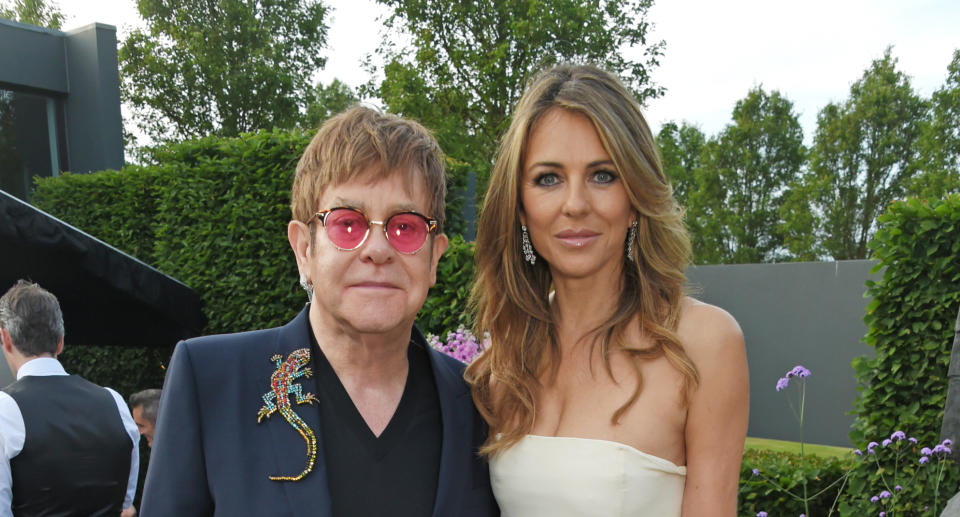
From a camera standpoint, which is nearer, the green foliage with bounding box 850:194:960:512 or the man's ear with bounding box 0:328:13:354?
the man's ear with bounding box 0:328:13:354

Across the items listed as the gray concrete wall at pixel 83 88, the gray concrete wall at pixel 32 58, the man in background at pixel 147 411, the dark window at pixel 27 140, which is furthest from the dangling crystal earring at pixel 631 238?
the gray concrete wall at pixel 32 58

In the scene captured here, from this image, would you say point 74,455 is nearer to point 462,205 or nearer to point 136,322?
point 136,322

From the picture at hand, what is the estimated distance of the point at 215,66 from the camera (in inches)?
863

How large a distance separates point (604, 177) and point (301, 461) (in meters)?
1.28

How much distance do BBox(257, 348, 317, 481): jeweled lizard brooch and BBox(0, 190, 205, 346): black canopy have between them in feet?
16.5

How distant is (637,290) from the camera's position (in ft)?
8.64

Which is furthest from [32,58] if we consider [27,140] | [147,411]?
[147,411]

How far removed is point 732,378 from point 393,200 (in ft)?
3.82

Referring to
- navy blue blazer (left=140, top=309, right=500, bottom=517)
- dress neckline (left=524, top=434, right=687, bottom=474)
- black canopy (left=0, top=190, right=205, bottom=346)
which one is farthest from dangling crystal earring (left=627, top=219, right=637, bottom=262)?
black canopy (left=0, top=190, right=205, bottom=346)

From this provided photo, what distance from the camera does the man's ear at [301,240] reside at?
2104mm

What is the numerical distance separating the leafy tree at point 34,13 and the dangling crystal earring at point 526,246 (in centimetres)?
3076

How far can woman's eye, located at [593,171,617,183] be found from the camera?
2447 millimetres

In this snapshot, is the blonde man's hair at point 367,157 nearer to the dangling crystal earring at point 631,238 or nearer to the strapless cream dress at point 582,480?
the dangling crystal earring at point 631,238

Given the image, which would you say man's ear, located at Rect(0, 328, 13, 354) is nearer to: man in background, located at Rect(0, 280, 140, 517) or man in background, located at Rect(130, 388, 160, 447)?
man in background, located at Rect(0, 280, 140, 517)
